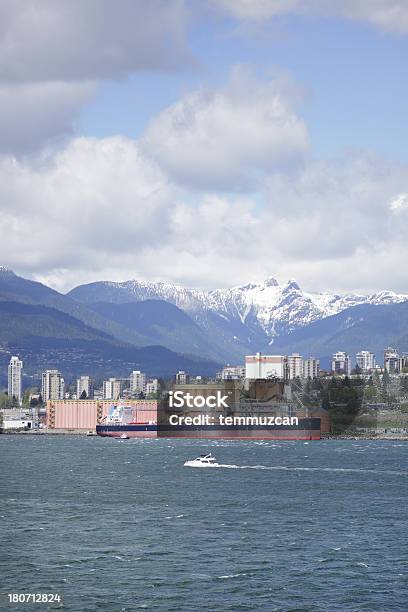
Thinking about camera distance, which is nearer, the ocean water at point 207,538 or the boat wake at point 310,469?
the ocean water at point 207,538

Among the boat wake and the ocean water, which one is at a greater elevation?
the boat wake

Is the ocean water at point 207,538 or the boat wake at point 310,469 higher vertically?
the boat wake at point 310,469

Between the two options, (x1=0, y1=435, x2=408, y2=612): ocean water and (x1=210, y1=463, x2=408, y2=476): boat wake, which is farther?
(x1=210, y1=463, x2=408, y2=476): boat wake

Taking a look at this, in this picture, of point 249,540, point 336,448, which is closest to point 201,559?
point 249,540

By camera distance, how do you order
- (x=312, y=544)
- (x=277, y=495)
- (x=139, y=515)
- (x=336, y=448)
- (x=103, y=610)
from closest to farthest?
(x=103, y=610) < (x=312, y=544) < (x=139, y=515) < (x=277, y=495) < (x=336, y=448)

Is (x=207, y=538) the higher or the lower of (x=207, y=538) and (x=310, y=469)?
the lower

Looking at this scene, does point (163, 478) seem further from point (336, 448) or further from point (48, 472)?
point (336, 448)

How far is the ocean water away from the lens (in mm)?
56219

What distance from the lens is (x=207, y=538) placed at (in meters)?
71.8

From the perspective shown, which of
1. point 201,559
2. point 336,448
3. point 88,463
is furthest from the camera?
point 336,448

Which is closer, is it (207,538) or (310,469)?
(207,538)

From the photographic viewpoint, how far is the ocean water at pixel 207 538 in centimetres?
5622

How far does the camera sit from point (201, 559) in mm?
64500

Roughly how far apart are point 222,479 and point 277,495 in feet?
52.5
